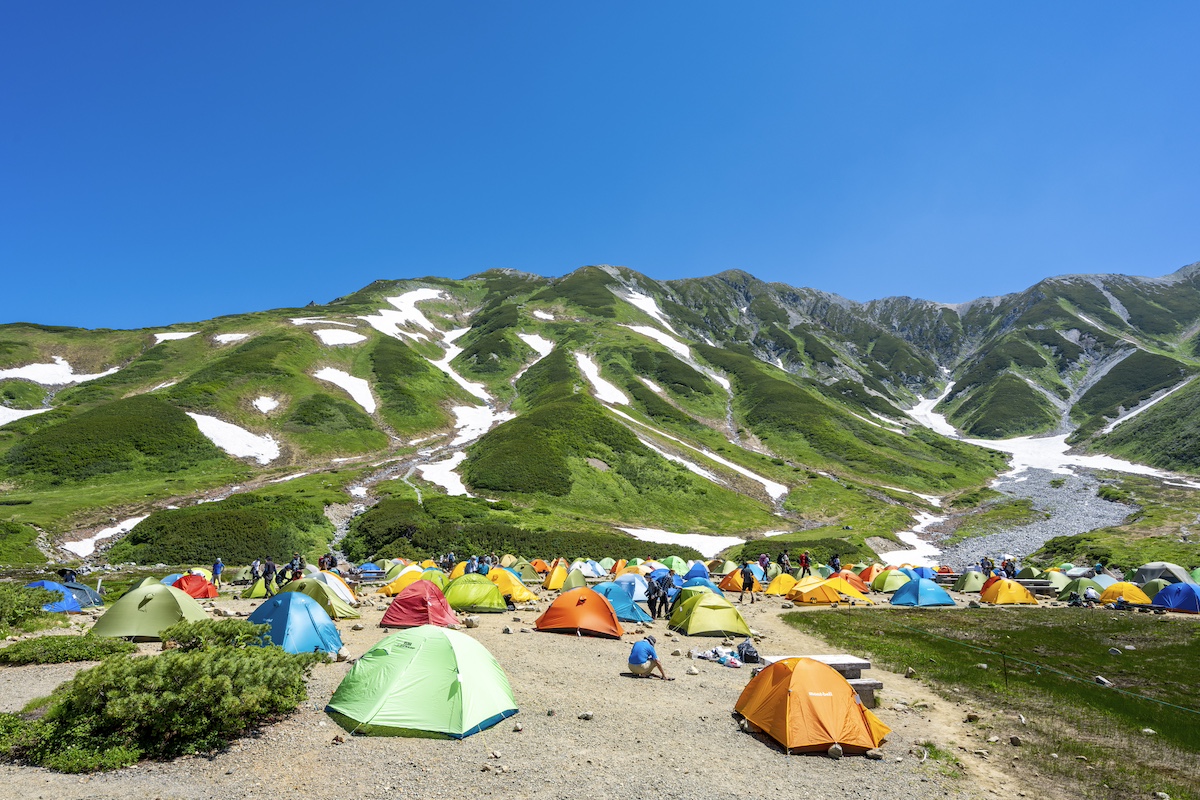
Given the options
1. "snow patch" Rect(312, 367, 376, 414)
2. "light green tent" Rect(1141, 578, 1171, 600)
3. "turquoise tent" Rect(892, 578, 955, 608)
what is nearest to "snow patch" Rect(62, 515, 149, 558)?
"snow patch" Rect(312, 367, 376, 414)

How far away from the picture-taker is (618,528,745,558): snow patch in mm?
56381

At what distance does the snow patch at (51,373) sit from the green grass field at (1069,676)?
112 m

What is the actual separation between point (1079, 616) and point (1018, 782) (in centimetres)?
2558

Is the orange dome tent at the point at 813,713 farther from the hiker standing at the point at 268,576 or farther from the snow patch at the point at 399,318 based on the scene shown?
the snow patch at the point at 399,318

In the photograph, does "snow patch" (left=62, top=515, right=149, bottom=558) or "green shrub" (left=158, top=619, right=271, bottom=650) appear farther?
"snow patch" (left=62, top=515, right=149, bottom=558)

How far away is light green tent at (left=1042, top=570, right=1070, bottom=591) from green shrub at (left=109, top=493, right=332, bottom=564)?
5243cm

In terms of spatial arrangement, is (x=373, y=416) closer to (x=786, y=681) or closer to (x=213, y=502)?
(x=213, y=502)

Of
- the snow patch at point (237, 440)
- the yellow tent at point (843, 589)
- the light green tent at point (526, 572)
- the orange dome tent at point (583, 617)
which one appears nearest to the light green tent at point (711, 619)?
the orange dome tent at point (583, 617)

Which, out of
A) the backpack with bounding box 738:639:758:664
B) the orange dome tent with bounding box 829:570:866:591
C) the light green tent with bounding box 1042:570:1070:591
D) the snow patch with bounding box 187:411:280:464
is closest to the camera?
the backpack with bounding box 738:639:758:664

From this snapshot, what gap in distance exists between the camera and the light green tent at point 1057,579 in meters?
37.3

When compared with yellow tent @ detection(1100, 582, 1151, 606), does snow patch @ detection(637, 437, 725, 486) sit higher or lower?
higher

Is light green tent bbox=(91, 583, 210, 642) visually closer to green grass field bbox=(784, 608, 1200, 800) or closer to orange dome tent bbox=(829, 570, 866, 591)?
green grass field bbox=(784, 608, 1200, 800)

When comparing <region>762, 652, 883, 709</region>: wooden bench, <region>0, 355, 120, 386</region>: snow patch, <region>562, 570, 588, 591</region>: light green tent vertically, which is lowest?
<region>562, 570, 588, 591</region>: light green tent

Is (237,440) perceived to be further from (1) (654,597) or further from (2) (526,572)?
(1) (654,597)
